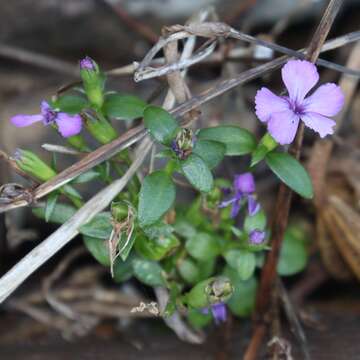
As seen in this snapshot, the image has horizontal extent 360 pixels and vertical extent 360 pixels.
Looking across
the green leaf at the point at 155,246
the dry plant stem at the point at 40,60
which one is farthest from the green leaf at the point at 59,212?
the dry plant stem at the point at 40,60

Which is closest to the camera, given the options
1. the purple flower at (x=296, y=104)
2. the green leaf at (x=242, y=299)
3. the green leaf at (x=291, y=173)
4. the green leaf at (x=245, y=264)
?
the purple flower at (x=296, y=104)

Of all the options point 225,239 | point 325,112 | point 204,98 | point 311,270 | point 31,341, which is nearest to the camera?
point 325,112

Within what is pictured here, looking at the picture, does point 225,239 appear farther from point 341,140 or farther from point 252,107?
point 252,107

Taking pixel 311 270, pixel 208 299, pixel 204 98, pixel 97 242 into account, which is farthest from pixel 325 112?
pixel 311 270

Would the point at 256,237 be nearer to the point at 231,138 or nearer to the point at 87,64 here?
the point at 231,138

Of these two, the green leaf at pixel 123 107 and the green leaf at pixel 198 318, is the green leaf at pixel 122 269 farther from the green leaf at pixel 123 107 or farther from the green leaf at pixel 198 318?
the green leaf at pixel 123 107

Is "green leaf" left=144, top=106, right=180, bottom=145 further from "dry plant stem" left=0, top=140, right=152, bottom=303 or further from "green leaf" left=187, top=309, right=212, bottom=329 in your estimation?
"green leaf" left=187, top=309, right=212, bottom=329

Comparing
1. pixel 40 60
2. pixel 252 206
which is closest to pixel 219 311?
pixel 252 206
